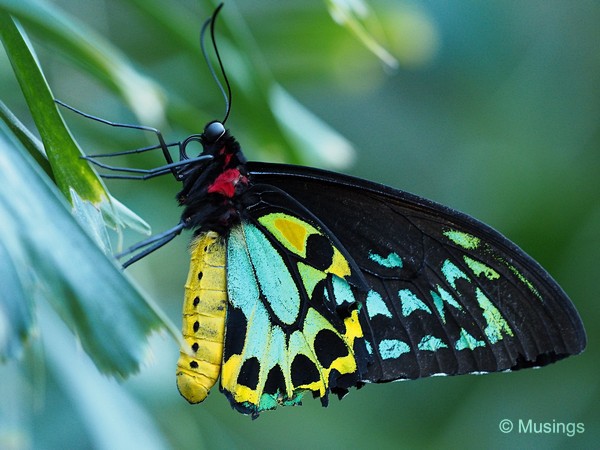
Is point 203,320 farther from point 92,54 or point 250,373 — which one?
point 92,54

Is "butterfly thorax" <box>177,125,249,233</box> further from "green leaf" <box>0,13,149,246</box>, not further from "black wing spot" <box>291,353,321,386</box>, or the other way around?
"green leaf" <box>0,13,149,246</box>

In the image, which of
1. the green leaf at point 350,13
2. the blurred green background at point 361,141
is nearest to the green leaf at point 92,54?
the blurred green background at point 361,141

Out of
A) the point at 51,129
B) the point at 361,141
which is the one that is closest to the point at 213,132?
the point at 51,129

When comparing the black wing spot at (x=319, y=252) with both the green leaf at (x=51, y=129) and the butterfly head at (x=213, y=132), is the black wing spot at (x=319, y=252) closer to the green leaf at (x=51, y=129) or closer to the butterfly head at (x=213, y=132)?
the butterfly head at (x=213, y=132)

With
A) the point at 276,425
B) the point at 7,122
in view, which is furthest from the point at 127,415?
the point at 276,425

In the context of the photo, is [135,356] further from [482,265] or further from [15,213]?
[482,265]

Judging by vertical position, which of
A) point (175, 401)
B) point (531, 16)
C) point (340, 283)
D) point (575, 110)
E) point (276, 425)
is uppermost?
point (531, 16)

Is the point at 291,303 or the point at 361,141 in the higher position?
the point at 361,141

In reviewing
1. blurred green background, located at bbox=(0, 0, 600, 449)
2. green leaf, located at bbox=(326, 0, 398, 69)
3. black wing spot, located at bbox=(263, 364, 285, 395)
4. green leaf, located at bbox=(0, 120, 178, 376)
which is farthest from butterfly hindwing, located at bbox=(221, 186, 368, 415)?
green leaf, located at bbox=(0, 120, 178, 376)
